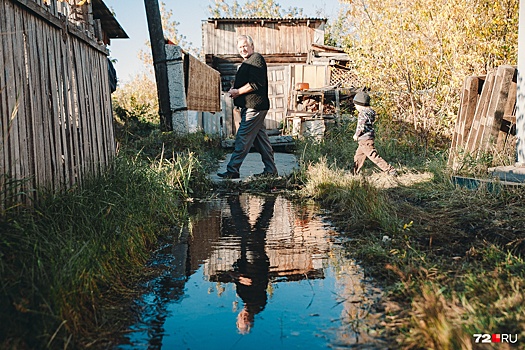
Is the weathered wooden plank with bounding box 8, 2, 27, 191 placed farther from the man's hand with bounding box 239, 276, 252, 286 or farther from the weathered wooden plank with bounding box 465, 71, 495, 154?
the weathered wooden plank with bounding box 465, 71, 495, 154

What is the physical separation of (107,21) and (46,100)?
11656mm

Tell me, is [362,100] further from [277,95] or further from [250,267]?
[277,95]

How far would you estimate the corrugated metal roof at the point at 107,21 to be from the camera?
12961mm

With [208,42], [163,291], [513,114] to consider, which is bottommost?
[163,291]

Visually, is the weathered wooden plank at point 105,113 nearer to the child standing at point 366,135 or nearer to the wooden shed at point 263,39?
the child standing at point 366,135

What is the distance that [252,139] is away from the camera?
7.75m

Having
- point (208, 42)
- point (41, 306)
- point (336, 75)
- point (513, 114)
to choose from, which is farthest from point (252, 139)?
point (208, 42)

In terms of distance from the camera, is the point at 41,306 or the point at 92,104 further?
the point at 92,104

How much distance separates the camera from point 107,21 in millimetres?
14500

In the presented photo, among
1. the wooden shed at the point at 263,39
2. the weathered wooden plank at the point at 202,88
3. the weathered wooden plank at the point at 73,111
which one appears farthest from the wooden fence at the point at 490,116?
the wooden shed at the point at 263,39

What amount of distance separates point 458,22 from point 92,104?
645cm

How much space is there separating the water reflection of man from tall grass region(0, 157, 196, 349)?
0.68m

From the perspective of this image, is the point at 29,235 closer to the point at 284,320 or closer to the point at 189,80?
the point at 284,320

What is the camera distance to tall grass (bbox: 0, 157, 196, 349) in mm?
2221
